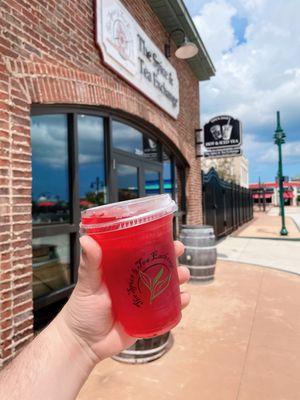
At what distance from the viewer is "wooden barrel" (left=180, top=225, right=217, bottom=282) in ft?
19.0

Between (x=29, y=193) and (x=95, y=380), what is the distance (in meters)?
1.90

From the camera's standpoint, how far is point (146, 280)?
1.18 metres

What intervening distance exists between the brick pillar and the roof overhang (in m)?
4.58

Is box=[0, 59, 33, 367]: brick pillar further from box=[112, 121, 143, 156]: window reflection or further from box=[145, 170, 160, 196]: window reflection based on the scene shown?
box=[145, 170, 160, 196]: window reflection

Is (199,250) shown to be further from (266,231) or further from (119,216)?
(266,231)

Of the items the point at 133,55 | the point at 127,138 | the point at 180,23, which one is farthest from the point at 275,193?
the point at 133,55

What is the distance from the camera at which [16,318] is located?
9.73 feet

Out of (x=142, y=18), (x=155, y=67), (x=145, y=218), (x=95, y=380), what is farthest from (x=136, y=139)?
(x=145, y=218)

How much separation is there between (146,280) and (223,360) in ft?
8.71

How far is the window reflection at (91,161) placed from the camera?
4.52 meters

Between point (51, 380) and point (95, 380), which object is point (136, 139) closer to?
point (95, 380)

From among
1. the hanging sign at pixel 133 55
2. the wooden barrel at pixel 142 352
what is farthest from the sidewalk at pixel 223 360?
the hanging sign at pixel 133 55

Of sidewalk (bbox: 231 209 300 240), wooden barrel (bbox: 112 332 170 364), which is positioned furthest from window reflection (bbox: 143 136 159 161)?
sidewalk (bbox: 231 209 300 240)

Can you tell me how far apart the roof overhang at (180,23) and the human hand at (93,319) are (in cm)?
649
